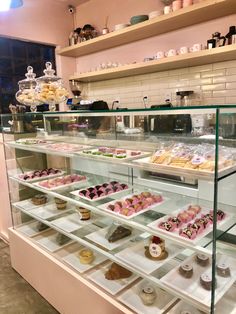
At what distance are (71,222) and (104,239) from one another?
0.42m

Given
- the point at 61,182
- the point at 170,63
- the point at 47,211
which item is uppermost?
the point at 170,63

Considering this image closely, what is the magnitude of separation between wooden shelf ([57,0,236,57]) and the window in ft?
1.23

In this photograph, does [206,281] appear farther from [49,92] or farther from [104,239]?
[49,92]

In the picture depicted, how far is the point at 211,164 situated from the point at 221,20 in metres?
2.17

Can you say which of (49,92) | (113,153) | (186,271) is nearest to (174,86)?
(49,92)

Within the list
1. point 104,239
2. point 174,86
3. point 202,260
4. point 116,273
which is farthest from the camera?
point 174,86

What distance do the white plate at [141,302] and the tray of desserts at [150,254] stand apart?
7.9 inches

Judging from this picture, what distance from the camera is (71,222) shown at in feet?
6.93

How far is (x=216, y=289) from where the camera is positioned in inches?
46.9

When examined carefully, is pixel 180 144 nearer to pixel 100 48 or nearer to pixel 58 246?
pixel 58 246

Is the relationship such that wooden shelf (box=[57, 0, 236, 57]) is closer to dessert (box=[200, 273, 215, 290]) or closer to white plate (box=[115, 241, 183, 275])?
white plate (box=[115, 241, 183, 275])

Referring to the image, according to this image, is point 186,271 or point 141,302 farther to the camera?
point 141,302

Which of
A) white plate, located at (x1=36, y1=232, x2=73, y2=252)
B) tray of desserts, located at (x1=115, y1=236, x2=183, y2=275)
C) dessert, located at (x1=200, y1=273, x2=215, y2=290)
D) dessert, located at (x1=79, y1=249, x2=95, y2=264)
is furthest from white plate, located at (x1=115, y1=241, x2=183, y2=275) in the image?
white plate, located at (x1=36, y1=232, x2=73, y2=252)

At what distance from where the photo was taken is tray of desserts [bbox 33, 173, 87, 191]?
212 cm
